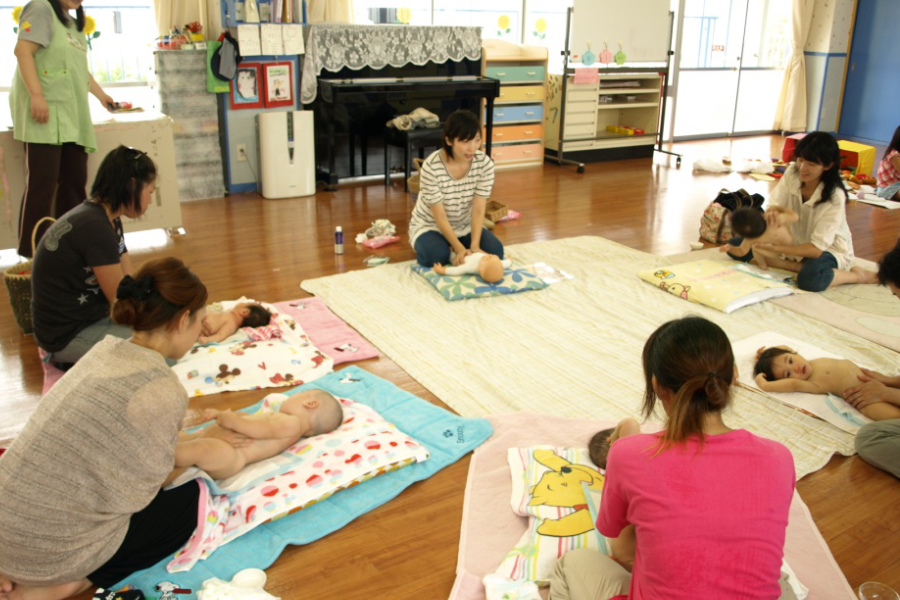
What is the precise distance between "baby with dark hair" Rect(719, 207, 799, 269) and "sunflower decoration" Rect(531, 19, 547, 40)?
Answer: 366 centimetres

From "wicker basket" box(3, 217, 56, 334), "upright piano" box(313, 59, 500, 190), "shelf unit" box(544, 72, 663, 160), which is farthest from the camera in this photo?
"shelf unit" box(544, 72, 663, 160)

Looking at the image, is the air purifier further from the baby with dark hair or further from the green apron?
the baby with dark hair

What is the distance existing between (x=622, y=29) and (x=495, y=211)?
2870 mm

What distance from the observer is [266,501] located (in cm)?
205

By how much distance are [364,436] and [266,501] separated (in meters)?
0.39

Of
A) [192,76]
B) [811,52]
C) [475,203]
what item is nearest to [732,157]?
[811,52]

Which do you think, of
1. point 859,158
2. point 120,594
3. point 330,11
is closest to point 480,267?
point 120,594

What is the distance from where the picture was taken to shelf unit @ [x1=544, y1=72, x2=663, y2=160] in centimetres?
677

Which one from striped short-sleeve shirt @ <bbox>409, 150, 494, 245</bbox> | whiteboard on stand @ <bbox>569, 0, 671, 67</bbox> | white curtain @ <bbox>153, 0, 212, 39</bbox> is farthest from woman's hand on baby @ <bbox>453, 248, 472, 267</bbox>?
whiteboard on stand @ <bbox>569, 0, 671, 67</bbox>

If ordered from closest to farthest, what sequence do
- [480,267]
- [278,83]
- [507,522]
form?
[507,522] < [480,267] < [278,83]

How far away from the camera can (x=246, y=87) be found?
210 inches

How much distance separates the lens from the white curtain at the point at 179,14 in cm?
515

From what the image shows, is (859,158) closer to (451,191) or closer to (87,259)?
(451,191)

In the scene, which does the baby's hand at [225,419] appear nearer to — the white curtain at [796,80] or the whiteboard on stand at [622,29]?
the whiteboard on stand at [622,29]
